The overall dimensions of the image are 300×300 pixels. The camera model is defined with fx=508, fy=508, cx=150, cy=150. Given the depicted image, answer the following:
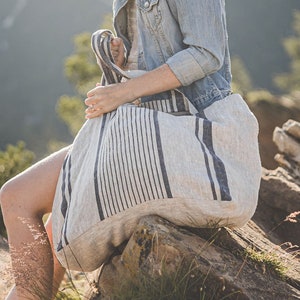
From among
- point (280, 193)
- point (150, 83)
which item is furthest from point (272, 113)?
point (150, 83)

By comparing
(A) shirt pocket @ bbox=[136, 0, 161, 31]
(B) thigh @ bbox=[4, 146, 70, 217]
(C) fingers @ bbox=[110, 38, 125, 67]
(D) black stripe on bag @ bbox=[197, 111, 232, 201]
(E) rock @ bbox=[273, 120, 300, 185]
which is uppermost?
(A) shirt pocket @ bbox=[136, 0, 161, 31]

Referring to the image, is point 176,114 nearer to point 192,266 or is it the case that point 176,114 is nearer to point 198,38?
point 198,38

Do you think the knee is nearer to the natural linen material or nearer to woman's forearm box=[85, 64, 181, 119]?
the natural linen material

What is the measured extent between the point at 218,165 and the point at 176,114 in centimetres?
32

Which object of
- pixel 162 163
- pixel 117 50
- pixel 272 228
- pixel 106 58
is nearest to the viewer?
pixel 162 163

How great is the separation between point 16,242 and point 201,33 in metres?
1.09

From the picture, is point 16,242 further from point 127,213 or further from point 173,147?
point 173,147

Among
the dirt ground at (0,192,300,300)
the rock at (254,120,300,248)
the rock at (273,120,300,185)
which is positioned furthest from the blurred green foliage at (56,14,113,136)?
the dirt ground at (0,192,300,300)

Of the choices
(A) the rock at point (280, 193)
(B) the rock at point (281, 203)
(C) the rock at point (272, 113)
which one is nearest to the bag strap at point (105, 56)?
(B) the rock at point (281, 203)

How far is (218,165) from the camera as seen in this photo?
5.95ft

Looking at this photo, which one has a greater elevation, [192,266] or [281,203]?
[192,266]

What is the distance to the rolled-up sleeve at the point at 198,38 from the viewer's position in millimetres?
1975

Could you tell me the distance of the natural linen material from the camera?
70.1 inches

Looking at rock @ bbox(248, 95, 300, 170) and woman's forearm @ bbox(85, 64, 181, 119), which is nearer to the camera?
woman's forearm @ bbox(85, 64, 181, 119)
